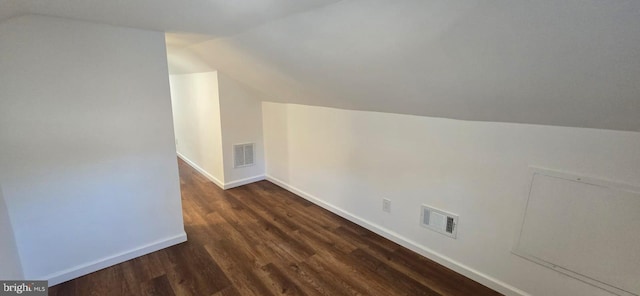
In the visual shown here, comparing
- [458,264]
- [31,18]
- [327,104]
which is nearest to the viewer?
[31,18]

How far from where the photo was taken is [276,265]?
2215 millimetres

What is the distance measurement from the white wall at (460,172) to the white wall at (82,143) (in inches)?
64.2

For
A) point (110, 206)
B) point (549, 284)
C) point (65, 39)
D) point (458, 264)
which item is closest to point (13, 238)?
point (110, 206)

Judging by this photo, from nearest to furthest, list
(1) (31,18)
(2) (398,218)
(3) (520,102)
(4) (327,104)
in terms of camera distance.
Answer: (3) (520,102) → (1) (31,18) → (2) (398,218) → (4) (327,104)

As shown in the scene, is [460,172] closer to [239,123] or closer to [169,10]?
[169,10]

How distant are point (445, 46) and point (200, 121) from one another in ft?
12.0

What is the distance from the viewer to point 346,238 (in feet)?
8.52

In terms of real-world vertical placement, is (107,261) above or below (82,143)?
below

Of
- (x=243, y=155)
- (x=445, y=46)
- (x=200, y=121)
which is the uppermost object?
(x=445, y=46)

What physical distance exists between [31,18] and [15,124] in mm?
668

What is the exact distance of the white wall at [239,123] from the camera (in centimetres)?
351

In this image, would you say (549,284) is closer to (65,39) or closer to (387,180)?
(387,180)

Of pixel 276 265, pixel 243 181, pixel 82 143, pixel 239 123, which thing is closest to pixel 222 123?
pixel 239 123

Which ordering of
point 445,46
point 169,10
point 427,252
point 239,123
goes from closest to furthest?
1. point 445,46
2. point 169,10
3. point 427,252
4. point 239,123
